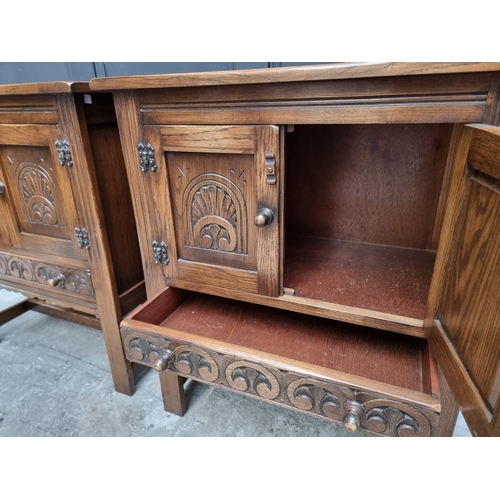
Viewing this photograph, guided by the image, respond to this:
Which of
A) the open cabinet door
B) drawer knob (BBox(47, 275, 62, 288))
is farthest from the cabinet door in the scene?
drawer knob (BBox(47, 275, 62, 288))

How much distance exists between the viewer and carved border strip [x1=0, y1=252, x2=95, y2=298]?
1.14 metres

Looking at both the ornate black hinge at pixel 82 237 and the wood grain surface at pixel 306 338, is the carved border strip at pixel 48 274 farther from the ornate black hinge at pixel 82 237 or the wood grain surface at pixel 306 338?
the wood grain surface at pixel 306 338

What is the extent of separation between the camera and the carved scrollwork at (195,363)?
77cm

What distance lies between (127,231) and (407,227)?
34.8 inches

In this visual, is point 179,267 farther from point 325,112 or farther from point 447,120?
point 447,120

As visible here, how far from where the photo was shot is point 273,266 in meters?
0.82

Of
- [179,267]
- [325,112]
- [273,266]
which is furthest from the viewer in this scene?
[179,267]

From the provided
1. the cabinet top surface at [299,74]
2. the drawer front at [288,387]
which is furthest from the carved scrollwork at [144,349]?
the cabinet top surface at [299,74]

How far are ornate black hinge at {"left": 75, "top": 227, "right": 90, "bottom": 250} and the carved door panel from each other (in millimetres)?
22

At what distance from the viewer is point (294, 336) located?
944 mm

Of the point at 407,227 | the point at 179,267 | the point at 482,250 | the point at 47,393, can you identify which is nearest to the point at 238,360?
the point at 179,267

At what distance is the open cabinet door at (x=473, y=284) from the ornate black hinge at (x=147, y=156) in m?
0.63

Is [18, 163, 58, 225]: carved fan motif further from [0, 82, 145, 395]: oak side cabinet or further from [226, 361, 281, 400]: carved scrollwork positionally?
[226, 361, 281, 400]: carved scrollwork

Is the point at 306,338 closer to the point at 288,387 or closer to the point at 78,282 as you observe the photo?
the point at 288,387
